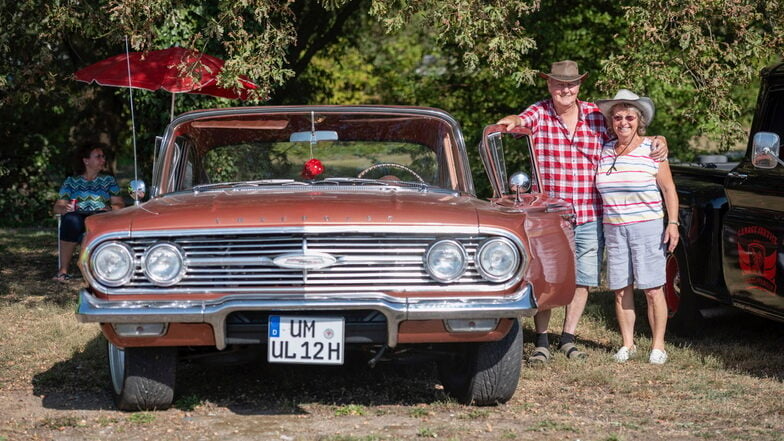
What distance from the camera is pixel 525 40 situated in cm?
848

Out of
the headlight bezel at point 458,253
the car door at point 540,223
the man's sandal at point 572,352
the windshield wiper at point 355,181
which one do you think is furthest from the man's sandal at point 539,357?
the headlight bezel at point 458,253

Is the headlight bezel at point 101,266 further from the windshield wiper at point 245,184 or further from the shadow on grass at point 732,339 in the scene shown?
the shadow on grass at point 732,339

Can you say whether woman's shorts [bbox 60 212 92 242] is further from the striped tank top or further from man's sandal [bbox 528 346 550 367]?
the striped tank top

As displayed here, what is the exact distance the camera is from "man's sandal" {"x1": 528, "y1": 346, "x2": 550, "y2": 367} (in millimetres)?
6738

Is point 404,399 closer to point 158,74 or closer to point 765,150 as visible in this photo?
point 765,150

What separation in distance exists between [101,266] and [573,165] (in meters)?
3.17

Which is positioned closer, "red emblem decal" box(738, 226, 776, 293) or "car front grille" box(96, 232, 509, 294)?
"car front grille" box(96, 232, 509, 294)

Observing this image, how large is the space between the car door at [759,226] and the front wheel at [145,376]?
3.24 meters

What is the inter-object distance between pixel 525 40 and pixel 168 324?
4400 millimetres

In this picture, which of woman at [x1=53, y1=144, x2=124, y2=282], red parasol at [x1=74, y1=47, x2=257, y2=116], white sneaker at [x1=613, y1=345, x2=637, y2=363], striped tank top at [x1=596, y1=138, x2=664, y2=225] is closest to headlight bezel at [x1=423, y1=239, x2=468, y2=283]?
striped tank top at [x1=596, y1=138, x2=664, y2=225]

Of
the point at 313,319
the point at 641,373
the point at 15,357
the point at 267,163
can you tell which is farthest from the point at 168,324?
the point at 641,373

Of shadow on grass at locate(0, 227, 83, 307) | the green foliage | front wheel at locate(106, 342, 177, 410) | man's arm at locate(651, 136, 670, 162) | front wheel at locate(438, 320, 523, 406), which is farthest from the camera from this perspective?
shadow on grass at locate(0, 227, 83, 307)

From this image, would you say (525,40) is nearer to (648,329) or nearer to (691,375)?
(648,329)

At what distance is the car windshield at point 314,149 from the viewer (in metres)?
6.25
